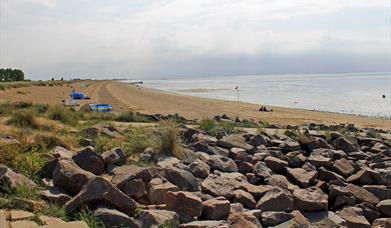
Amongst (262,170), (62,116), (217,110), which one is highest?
(62,116)

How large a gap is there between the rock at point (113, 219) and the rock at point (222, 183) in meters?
2.17

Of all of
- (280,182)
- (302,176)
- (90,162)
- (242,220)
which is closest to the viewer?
(242,220)

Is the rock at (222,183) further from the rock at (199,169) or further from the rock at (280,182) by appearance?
the rock at (280,182)

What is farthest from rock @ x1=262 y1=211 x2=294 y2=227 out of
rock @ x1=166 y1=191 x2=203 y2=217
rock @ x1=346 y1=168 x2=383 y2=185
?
rock @ x1=346 y1=168 x2=383 y2=185

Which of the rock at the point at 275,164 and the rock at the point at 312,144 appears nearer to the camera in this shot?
the rock at the point at 275,164

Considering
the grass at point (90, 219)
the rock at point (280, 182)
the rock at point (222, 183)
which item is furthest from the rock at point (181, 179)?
the grass at point (90, 219)

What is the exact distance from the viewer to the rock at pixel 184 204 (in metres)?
5.84

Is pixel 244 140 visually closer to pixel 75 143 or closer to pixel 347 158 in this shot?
pixel 347 158

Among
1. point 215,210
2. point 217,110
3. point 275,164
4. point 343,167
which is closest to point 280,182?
point 275,164

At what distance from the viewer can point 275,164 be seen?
9227mm

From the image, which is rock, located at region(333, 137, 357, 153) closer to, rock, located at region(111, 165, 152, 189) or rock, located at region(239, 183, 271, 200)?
rock, located at region(239, 183, 271, 200)

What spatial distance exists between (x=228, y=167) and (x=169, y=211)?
3.26m

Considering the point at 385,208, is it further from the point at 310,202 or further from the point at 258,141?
the point at 258,141

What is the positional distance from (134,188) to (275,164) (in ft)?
13.2
